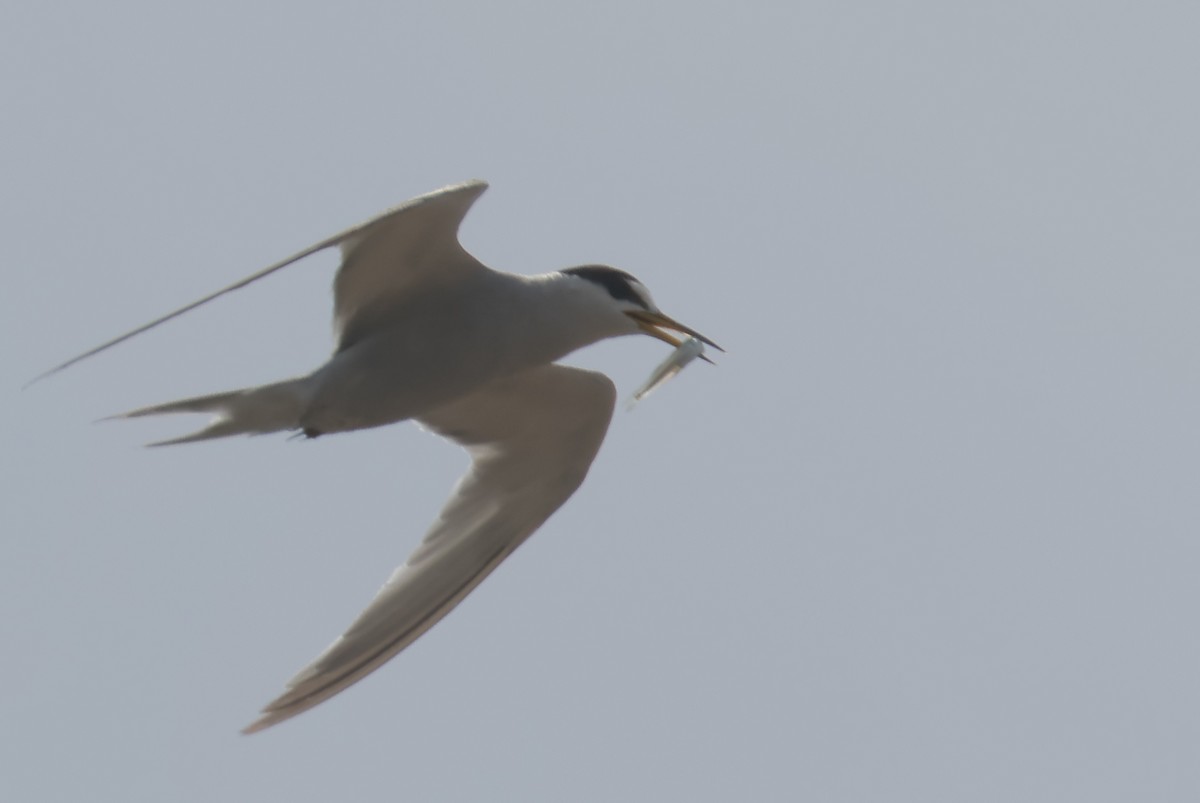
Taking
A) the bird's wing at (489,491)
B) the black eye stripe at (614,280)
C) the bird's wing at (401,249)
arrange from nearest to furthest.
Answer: the bird's wing at (401,249) < the black eye stripe at (614,280) < the bird's wing at (489,491)

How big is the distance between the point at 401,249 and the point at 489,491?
7.22 feet

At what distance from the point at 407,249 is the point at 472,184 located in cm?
72

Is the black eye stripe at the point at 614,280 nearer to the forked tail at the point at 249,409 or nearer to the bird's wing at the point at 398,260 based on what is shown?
the bird's wing at the point at 398,260

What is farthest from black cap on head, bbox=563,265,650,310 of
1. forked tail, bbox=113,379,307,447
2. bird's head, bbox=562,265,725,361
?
forked tail, bbox=113,379,307,447

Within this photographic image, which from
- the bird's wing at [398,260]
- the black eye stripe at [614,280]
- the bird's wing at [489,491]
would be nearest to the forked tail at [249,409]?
the bird's wing at [398,260]

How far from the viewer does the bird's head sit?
31.4ft

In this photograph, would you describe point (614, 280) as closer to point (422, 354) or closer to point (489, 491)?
point (422, 354)

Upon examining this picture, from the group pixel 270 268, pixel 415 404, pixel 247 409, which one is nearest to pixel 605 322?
pixel 415 404

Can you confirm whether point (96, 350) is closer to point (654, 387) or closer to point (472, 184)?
point (472, 184)

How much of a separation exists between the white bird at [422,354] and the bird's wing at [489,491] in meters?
0.01

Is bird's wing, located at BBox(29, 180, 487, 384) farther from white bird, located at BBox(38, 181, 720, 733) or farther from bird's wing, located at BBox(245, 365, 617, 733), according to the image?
bird's wing, located at BBox(245, 365, 617, 733)

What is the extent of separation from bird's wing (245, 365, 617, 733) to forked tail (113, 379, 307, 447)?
4.90 feet

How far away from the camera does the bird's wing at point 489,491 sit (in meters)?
10.2

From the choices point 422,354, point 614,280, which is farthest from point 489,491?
point 614,280
